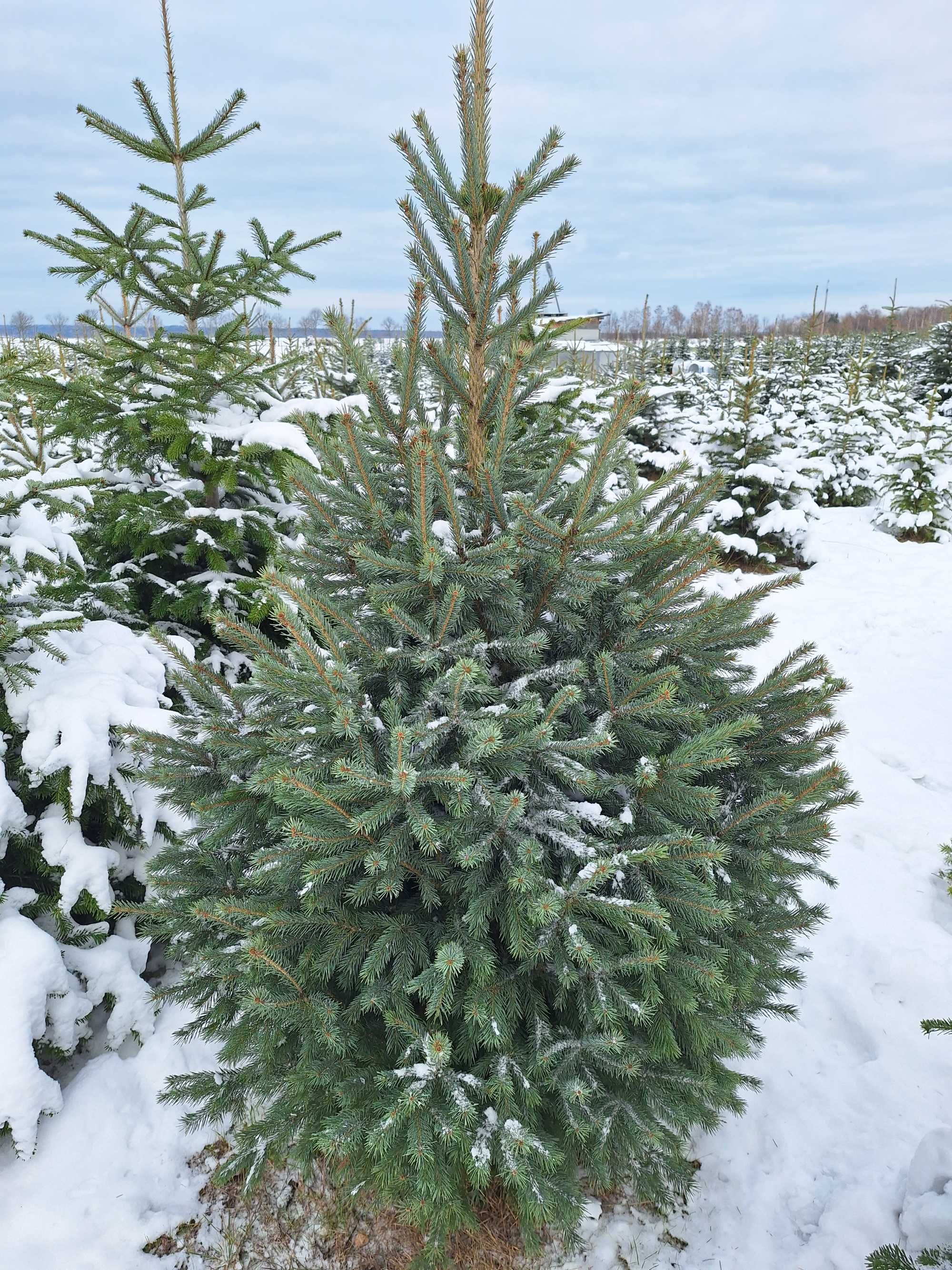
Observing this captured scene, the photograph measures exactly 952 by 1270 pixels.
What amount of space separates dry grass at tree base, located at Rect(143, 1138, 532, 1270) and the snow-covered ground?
0.09 m

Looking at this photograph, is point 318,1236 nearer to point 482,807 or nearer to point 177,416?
point 482,807

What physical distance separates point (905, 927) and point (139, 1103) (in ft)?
12.4

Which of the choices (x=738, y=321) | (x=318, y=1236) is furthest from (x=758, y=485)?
(x=738, y=321)

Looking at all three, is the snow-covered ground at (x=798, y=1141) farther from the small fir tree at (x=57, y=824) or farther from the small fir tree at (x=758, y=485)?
the small fir tree at (x=758, y=485)

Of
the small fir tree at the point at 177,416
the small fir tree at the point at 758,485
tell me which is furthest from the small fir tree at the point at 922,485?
the small fir tree at the point at 177,416

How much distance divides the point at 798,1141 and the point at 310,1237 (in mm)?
1862

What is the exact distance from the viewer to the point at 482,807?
6.24 ft

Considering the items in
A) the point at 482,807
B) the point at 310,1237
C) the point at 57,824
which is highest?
the point at 482,807

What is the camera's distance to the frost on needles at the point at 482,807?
186 centimetres

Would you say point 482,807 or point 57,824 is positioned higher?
point 482,807

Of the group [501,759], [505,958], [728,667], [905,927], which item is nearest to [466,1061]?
[505,958]

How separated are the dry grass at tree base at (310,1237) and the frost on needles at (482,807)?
25cm

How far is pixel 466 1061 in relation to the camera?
2053 millimetres

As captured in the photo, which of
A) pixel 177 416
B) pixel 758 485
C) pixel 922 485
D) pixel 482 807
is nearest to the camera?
pixel 482 807
